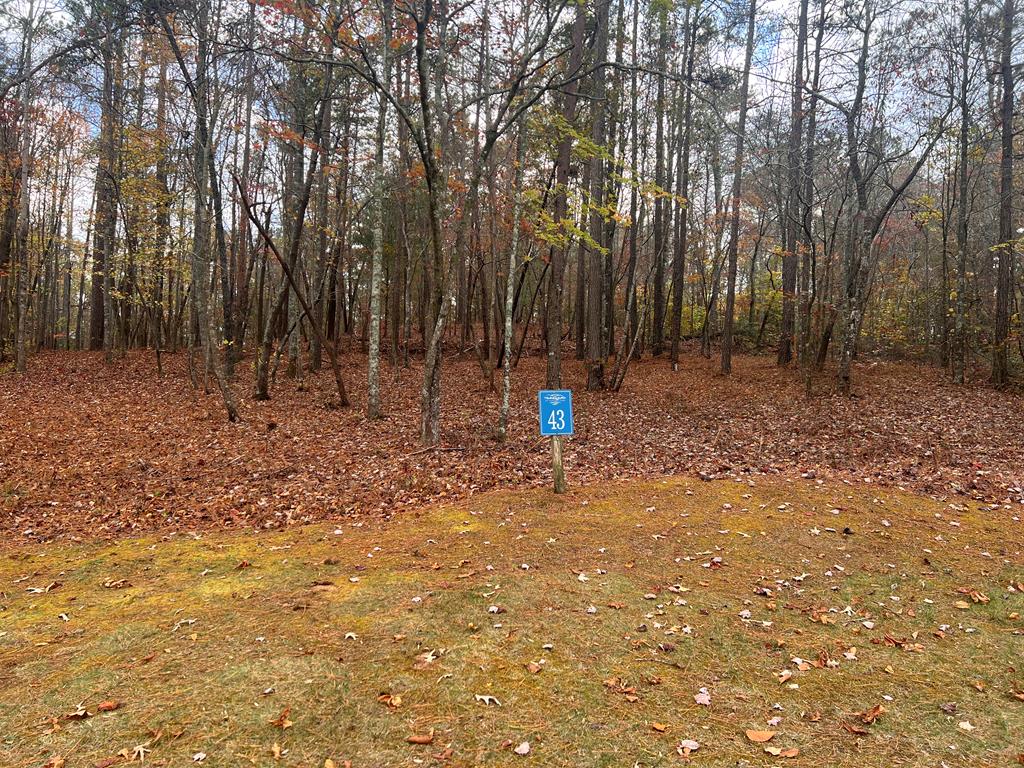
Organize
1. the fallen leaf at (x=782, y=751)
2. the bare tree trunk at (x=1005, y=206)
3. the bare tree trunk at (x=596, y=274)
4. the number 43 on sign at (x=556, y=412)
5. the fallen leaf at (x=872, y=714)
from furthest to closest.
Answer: the bare tree trunk at (x=596, y=274)
the bare tree trunk at (x=1005, y=206)
the number 43 on sign at (x=556, y=412)
the fallen leaf at (x=872, y=714)
the fallen leaf at (x=782, y=751)

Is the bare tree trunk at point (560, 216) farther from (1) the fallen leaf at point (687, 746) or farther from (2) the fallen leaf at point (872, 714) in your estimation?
(1) the fallen leaf at point (687, 746)

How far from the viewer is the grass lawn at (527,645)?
9.13 feet

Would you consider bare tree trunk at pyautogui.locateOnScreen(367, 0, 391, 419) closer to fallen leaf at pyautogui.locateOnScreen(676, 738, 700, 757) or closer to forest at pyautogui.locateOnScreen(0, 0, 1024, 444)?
forest at pyautogui.locateOnScreen(0, 0, 1024, 444)

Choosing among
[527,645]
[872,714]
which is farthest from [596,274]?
[872,714]

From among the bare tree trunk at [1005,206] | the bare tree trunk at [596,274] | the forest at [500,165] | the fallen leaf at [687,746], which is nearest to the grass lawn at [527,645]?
the fallen leaf at [687,746]

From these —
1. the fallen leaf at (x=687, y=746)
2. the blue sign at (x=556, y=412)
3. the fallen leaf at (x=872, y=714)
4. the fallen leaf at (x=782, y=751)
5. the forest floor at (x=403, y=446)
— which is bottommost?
the fallen leaf at (x=687, y=746)

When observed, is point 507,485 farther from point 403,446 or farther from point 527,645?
point 527,645

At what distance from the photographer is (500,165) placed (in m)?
18.6

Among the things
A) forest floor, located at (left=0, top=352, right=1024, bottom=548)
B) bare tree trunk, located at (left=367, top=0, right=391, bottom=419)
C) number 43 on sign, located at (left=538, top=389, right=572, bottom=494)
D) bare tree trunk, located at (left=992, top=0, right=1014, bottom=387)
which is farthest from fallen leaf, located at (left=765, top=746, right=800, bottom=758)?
bare tree trunk, located at (left=992, top=0, right=1014, bottom=387)

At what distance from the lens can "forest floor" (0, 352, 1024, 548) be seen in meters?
7.16

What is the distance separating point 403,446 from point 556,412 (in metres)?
4.00

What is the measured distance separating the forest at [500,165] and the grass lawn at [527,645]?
16.4 feet

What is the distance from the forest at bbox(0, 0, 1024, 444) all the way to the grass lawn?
499 cm

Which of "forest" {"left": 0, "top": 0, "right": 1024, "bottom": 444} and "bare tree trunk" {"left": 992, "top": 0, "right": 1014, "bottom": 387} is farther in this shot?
"bare tree trunk" {"left": 992, "top": 0, "right": 1014, "bottom": 387}
